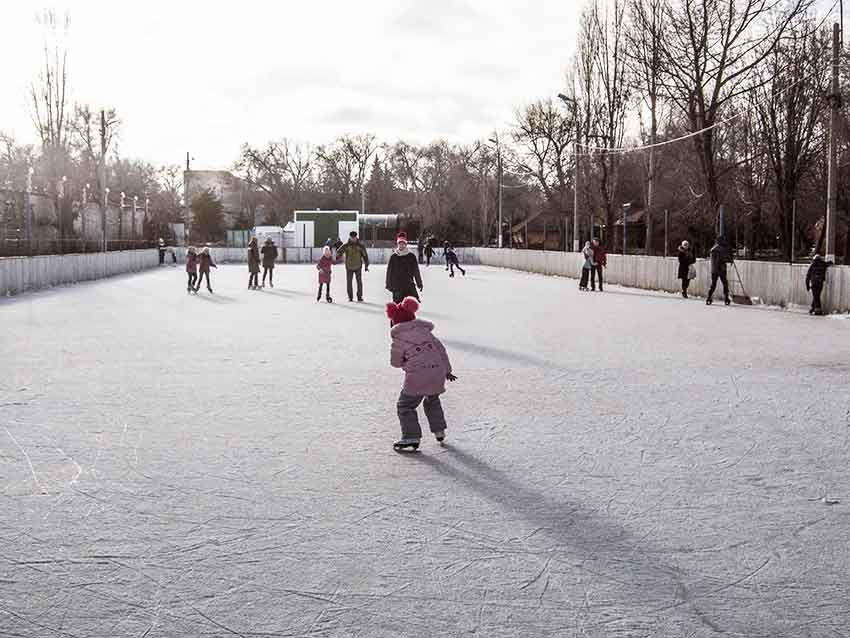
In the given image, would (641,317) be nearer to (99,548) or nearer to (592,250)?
(592,250)

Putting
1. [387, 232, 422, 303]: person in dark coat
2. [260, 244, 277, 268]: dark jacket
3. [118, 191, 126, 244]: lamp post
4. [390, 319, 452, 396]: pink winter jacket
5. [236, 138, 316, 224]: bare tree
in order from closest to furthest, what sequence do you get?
[390, 319, 452, 396]: pink winter jacket, [387, 232, 422, 303]: person in dark coat, [260, 244, 277, 268]: dark jacket, [118, 191, 126, 244]: lamp post, [236, 138, 316, 224]: bare tree

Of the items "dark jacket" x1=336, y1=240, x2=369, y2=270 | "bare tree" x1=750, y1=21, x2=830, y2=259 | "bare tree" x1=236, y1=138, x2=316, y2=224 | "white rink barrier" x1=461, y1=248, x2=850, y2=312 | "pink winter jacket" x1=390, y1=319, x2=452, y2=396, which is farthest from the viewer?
"bare tree" x1=236, y1=138, x2=316, y2=224

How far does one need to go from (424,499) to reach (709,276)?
23.1 metres

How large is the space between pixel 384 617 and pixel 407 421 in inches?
126

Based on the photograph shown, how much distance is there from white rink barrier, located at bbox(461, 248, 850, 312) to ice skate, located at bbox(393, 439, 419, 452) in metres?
15.9

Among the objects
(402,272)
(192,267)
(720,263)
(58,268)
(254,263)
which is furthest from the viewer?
(58,268)

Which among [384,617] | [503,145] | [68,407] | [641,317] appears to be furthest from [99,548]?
[503,145]

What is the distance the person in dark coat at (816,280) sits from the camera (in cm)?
2084

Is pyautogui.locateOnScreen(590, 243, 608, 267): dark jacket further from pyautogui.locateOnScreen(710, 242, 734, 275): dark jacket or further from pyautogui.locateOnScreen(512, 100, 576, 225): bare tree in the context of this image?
pyautogui.locateOnScreen(512, 100, 576, 225): bare tree

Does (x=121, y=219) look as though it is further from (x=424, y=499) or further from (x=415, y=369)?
(x=424, y=499)

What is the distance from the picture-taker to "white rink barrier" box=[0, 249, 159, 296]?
26281 mm

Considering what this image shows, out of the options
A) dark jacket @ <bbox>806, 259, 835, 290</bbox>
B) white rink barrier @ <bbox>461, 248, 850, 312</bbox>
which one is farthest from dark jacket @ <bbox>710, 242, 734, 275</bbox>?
dark jacket @ <bbox>806, 259, 835, 290</bbox>

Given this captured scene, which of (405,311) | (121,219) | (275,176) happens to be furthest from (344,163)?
(405,311)

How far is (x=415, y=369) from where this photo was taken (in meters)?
7.06
